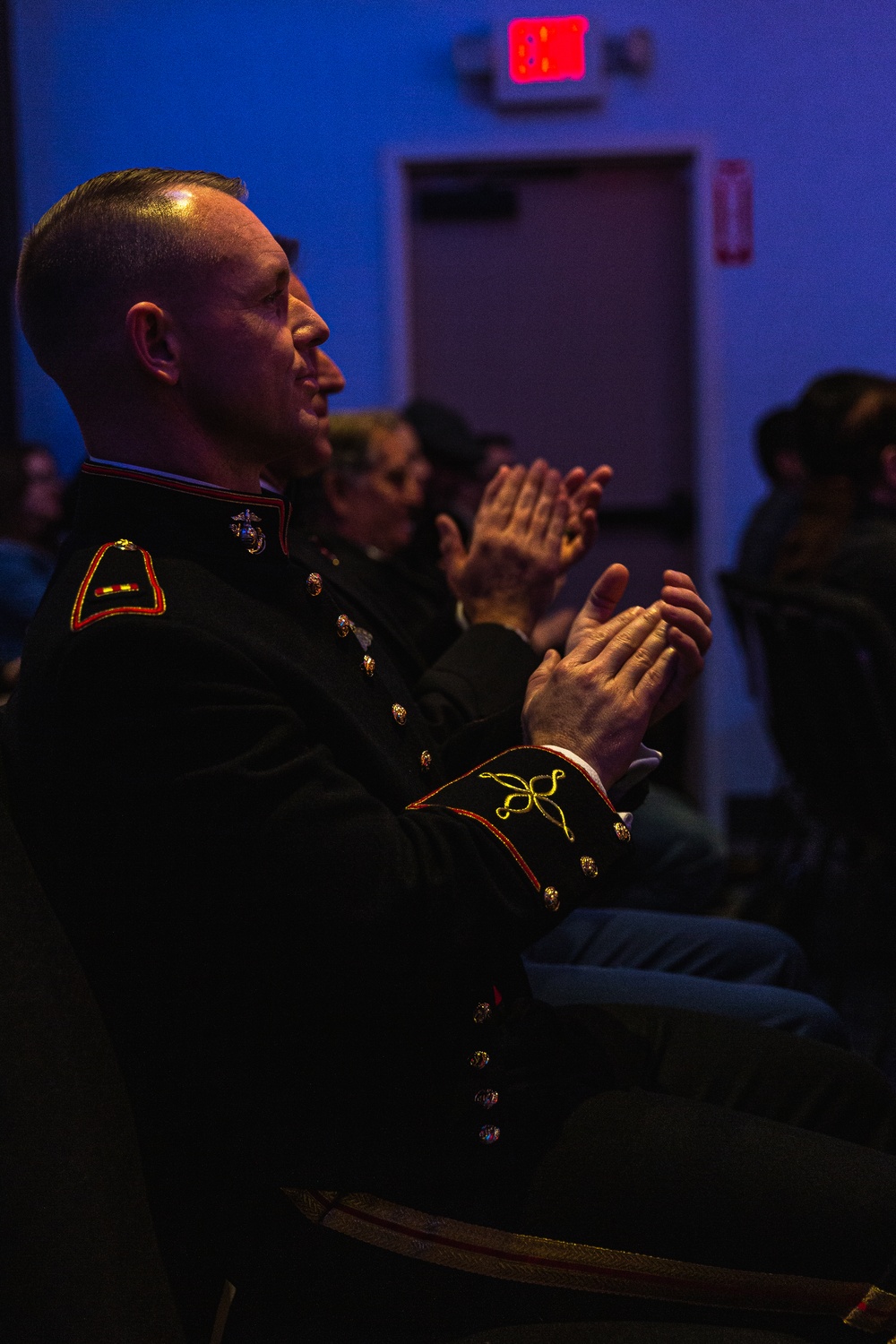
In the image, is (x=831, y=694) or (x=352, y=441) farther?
(x=352, y=441)

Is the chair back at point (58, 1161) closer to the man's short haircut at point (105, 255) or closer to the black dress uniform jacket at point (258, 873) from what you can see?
the black dress uniform jacket at point (258, 873)

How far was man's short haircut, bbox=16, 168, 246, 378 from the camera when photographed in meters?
0.98

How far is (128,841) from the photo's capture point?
0.87 m

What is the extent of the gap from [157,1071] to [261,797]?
24 cm

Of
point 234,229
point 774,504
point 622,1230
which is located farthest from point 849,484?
point 622,1230

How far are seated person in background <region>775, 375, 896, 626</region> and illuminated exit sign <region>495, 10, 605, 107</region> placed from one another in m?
2.19

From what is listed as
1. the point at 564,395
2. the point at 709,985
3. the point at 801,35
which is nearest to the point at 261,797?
the point at 709,985

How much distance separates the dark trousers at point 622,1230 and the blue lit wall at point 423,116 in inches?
151

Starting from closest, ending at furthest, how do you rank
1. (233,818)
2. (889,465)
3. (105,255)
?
(233,818), (105,255), (889,465)

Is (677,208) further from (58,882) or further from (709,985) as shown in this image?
(58,882)

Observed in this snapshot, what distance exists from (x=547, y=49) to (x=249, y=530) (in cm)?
379

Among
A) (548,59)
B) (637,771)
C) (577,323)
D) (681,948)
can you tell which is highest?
(548,59)

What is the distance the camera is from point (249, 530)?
1.04 metres

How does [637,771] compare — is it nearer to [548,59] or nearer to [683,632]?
[683,632]
